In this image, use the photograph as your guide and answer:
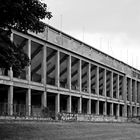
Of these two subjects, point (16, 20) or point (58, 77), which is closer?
point (16, 20)

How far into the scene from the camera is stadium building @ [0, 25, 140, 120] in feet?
146

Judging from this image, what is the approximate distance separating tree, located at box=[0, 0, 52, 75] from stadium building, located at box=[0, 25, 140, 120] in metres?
A: 11.4

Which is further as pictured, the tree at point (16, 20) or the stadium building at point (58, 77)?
the stadium building at point (58, 77)

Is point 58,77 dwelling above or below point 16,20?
below

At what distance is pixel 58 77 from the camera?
53.3 metres

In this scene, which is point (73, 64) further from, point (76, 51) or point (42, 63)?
point (42, 63)

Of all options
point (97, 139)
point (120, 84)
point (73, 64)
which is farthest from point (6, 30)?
point (120, 84)

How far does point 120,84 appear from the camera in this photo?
86.8 metres

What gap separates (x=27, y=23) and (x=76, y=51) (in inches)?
1545

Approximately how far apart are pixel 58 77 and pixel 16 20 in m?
34.1

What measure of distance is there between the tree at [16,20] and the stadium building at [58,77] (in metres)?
11.4

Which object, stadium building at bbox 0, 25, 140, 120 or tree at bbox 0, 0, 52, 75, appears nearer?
tree at bbox 0, 0, 52, 75

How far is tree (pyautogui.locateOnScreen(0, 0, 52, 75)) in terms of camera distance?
18078 mm

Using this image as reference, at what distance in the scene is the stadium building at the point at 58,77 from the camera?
44.5 meters
